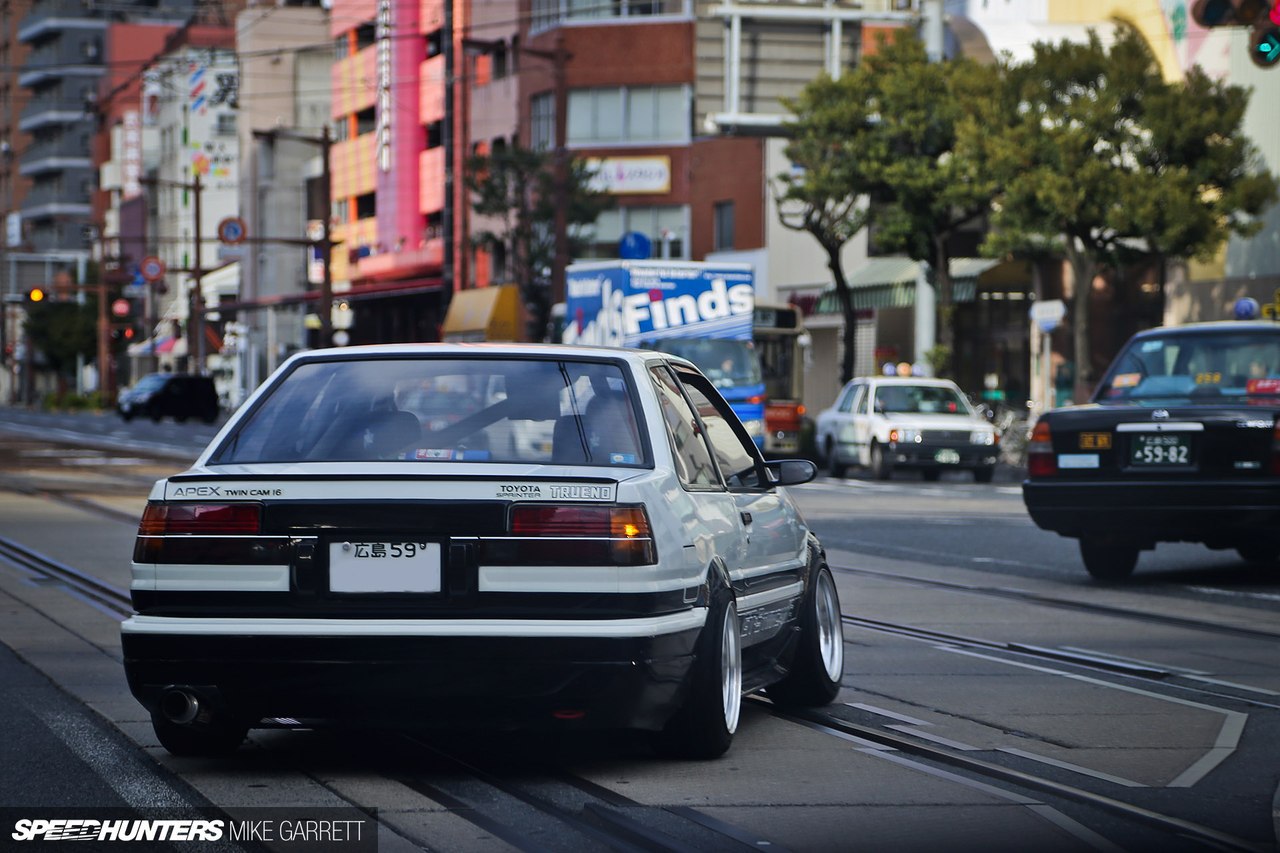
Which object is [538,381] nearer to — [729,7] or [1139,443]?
[1139,443]

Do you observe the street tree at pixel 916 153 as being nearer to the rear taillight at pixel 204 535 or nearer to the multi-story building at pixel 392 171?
the rear taillight at pixel 204 535

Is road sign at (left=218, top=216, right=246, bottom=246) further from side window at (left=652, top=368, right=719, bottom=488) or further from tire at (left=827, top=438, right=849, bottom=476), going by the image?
side window at (left=652, top=368, right=719, bottom=488)

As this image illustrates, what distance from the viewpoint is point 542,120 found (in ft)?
209

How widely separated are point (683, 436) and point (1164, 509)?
7.11 m

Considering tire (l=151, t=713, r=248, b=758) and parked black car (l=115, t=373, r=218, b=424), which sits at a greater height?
tire (l=151, t=713, r=248, b=758)

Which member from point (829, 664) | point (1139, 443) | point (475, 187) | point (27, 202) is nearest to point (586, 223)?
point (475, 187)

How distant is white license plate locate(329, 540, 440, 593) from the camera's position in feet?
20.7

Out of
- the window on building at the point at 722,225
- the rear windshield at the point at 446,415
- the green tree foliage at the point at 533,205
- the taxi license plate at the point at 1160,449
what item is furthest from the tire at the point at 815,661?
the window on building at the point at 722,225

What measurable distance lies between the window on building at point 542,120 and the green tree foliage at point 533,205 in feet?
18.2

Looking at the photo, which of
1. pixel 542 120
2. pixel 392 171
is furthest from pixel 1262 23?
pixel 392 171

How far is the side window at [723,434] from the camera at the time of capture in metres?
7.75

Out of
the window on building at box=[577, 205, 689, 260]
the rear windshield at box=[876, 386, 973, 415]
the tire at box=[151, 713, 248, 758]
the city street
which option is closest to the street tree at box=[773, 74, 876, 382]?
the rear windshield at box=[876, 386, 973, 415]

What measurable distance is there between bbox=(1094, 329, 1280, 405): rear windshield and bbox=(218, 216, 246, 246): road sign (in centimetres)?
6077

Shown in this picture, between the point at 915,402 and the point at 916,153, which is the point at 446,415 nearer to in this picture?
the point at 915,402
